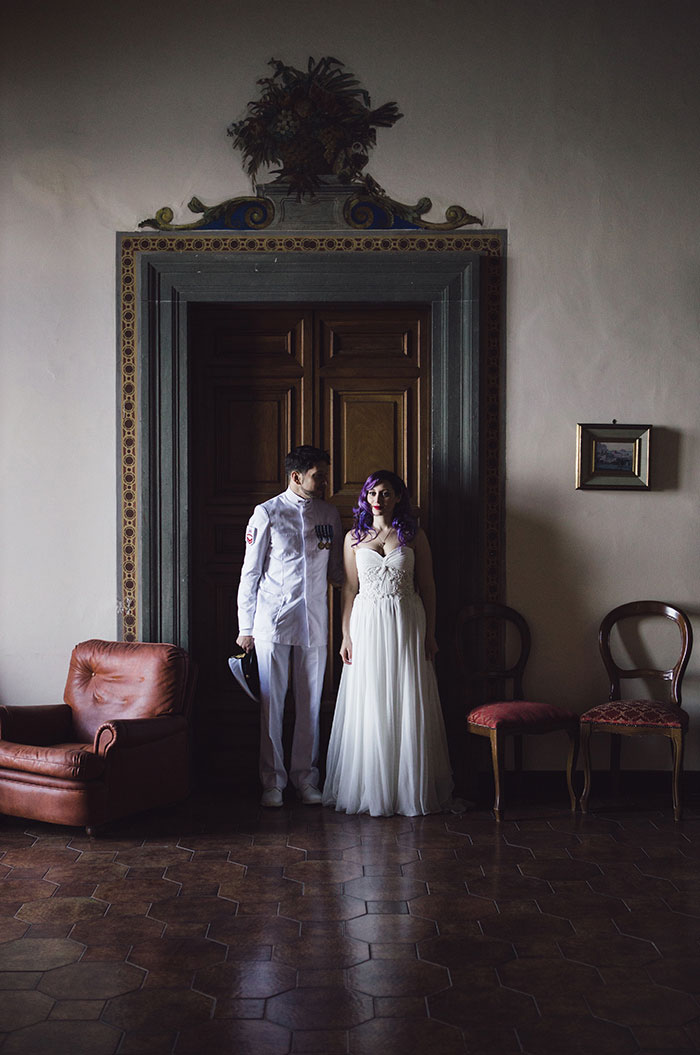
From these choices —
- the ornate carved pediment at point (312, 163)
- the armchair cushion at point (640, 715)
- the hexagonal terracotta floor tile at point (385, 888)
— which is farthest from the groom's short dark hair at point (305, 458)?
the hexagonal terracotta floor tile at point (385, 888)

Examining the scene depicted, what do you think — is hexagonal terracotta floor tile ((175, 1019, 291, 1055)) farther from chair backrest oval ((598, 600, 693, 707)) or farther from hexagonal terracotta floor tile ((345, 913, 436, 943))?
chair backrest oval ((598, 600, 693, 707))

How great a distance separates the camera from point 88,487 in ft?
17.0

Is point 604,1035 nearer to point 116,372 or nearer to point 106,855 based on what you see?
point 106,855

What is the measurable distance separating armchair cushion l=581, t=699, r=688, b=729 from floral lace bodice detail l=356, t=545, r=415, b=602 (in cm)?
112

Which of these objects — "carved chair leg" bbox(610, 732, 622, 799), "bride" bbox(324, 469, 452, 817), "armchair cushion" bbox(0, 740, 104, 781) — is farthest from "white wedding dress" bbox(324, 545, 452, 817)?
"armchair cushion" bbox(0, 740, 104, 781)

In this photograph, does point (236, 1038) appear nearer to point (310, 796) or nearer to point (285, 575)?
point (310, 796)

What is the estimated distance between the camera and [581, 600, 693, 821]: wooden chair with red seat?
4622 millimetres

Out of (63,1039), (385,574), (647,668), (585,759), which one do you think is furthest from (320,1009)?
(647,668)

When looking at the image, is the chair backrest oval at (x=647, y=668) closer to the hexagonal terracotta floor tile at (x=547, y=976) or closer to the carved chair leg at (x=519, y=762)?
the carved chair leg at (x=519, y=762)

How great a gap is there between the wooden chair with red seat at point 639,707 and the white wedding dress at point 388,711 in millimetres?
792

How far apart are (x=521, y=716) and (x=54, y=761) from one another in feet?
7.33

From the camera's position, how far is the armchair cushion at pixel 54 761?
4.25 metres

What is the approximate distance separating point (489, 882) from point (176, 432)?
9.30 feet

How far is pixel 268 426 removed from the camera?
211 inches
